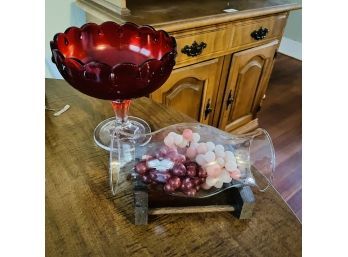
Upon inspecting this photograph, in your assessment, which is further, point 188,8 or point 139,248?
point 188,8

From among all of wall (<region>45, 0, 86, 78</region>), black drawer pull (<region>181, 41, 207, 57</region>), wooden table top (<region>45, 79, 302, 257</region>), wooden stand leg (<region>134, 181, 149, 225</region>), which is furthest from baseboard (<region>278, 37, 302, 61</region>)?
wooden stand leg (<region>134, 181, 149, 225</region>)

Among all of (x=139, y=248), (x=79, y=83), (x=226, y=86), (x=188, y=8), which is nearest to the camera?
(x=139, y=248)

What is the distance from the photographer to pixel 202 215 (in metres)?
0.50

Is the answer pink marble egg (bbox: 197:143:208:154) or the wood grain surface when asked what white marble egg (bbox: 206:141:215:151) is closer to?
pink marble egg (bbox: 197:143:208:154)

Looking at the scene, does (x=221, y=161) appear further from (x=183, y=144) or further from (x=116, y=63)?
(x=116, y=63)

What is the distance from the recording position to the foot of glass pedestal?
639 millimetres

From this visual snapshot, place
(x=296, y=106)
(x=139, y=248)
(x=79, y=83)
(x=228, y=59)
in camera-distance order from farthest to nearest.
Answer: (x=296, y=106) → (x=228, y=59) → (x=79, y=83) → (x=139, y=248)

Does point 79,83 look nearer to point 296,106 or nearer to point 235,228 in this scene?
point 235,228

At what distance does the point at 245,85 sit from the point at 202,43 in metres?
0.48

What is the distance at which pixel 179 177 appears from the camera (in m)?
0.49

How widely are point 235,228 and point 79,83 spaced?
14.8 inches

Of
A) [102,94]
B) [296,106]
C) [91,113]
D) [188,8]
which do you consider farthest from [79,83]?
[296,106]

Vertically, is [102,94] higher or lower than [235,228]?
higher

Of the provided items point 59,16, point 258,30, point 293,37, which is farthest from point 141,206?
point 293,37
